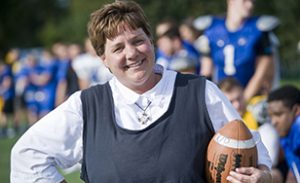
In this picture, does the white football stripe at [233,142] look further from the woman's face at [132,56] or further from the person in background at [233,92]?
the person in background at [233,92]

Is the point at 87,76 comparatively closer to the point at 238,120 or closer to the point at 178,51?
the point at 178,51

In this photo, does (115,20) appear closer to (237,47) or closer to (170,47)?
(237,47)

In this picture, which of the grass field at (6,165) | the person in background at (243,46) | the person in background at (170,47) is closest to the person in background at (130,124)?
the person in background at (243,46)

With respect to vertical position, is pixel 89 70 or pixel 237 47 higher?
pixel 237 47

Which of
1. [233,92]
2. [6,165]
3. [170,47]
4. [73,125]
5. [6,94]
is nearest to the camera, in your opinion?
[73,125]

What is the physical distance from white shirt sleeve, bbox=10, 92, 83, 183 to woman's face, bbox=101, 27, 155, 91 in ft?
0.88

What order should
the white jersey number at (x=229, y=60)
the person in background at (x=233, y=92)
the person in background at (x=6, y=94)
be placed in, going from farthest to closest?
1. the person in background at (x=6, y=94)
2. the white jersey number at (x=229, y=60)
3. the person in background at (x=233, y=92)

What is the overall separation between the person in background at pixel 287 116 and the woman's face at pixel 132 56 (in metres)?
2.39

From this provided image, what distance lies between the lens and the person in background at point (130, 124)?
342cm

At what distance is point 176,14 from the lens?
1917 centimetres

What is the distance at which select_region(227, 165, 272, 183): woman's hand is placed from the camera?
3293 millimetres

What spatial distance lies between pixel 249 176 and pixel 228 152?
0.17 m

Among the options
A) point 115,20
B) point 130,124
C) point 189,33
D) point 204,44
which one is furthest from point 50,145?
point 189,33

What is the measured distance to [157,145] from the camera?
342cm
